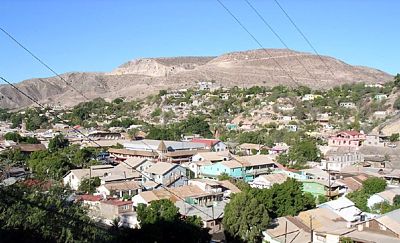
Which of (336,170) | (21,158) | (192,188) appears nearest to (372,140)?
(336,170)

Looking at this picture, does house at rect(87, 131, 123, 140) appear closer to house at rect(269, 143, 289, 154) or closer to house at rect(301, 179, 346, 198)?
house at rect(269, 143, 289, 154)

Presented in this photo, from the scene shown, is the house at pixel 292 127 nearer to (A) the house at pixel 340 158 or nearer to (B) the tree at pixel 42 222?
(A) the house at pixel 340 158

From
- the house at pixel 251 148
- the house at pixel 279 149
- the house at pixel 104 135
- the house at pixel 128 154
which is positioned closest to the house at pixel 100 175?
the house at pixel 128 154

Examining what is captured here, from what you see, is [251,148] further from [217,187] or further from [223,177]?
[217,187]

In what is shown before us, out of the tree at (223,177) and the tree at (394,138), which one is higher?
the tree at (394,138)

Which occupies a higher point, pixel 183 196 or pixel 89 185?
pixel 183 196

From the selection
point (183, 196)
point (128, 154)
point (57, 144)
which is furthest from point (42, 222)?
point (57, 144)
